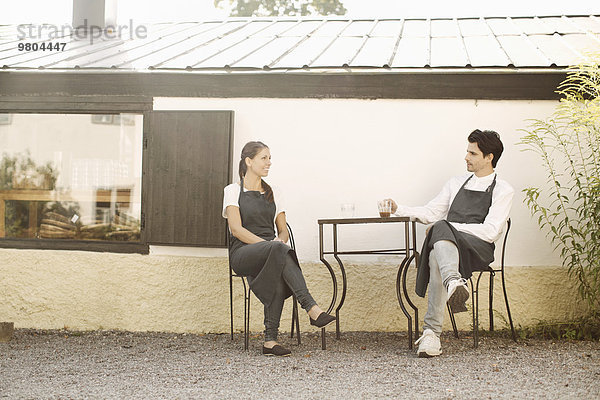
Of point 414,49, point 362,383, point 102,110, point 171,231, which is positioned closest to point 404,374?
point 362,383

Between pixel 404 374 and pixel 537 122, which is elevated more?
pixel 537 122

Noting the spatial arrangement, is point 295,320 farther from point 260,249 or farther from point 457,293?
point 457,293

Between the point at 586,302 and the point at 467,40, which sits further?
the point at 467,40

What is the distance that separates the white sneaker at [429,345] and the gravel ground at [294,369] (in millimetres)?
49

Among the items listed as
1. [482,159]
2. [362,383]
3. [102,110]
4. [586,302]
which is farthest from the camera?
[102,110]

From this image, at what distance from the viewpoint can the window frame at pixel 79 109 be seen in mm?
6230

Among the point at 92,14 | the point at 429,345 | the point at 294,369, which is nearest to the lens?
the point at 294,369

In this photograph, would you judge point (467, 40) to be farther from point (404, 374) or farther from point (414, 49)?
point (404, 374)

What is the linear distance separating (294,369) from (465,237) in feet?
5.10

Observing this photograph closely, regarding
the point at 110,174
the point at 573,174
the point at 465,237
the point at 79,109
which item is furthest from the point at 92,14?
the point at 573,174

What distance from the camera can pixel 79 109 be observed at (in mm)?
6340

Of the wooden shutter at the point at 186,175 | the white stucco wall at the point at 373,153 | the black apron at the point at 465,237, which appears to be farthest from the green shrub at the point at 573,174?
the wooden shutter at the point at 186,175

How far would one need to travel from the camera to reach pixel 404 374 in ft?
14.7

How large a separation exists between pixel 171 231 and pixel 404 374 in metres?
2.53
